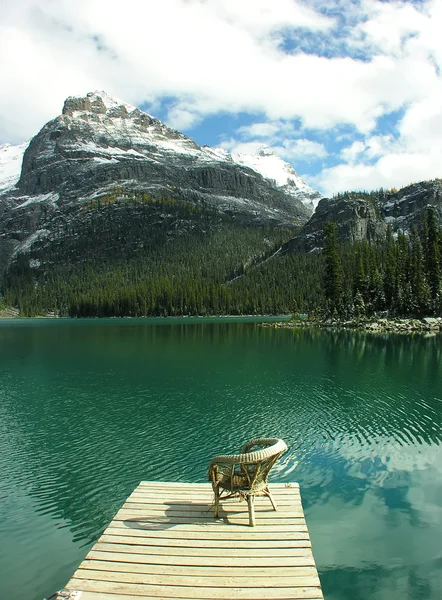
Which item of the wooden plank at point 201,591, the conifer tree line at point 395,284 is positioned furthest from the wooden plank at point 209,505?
the conifer tree line at point 395,284

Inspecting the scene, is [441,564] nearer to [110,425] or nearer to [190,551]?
[190,551]

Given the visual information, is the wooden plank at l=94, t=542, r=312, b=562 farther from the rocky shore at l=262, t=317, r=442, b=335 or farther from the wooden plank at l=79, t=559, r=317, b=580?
the rocky shore at l=262, t=317, r=442, b=335

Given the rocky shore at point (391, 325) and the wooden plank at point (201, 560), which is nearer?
the wooden plank at point (201, 560)

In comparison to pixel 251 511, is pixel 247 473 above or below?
above

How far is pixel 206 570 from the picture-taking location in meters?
7.70

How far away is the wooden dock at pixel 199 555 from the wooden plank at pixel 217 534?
22 millimetres

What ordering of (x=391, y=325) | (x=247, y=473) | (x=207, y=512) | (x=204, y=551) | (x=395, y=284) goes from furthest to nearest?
(x=395, y=284)
(x=391, y=325)
(x=207, y=512)
(x=247, y=473)
(x=204, y=551)

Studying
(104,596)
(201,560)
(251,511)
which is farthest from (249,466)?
(104,596)

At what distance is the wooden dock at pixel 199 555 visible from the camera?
23.4 ft

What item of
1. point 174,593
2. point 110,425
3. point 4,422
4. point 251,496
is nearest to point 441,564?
point 251,496

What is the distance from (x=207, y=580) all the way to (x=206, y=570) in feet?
1.05

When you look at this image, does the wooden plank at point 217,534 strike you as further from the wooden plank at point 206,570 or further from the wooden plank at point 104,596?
the wooden plank at point 104,596

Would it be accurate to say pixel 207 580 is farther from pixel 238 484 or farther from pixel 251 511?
pixel 238 484

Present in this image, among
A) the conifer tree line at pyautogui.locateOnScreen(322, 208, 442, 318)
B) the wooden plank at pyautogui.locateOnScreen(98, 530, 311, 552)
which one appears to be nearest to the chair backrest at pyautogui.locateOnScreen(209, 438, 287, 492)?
the wooden plank at pyautogui.locateOnScreen(98, 530, 311, 552)
